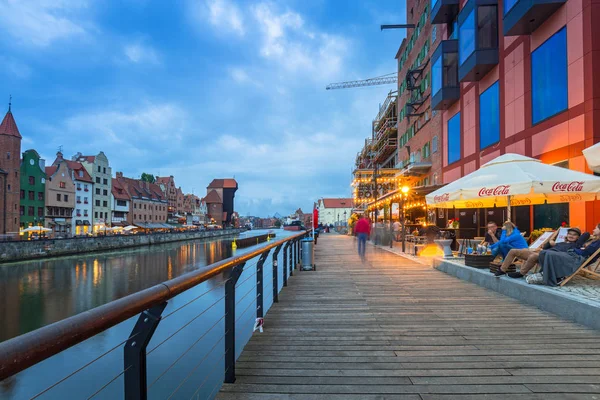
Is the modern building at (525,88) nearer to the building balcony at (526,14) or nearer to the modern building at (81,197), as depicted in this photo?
the building balcony at (526,14)

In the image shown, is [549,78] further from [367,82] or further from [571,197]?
[367,82]

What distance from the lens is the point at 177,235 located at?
65.2 meters

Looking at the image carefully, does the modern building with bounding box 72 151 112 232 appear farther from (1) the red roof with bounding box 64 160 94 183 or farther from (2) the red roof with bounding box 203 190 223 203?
(2) the red roof with bounding box 203 190 223 203

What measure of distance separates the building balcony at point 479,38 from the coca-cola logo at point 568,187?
10.2 meters

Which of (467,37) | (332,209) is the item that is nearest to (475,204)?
(467,37)

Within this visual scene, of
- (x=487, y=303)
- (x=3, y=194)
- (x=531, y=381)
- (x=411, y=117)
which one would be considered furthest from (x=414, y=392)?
(x=3, y=194)

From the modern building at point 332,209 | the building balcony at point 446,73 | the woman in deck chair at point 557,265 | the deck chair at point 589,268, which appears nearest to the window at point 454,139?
the building balcony at point 446,73

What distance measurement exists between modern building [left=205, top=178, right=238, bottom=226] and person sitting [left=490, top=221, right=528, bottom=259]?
111298 millimetres

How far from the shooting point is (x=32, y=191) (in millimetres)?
45750

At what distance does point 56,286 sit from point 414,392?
26.2 meters

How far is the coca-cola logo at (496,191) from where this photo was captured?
722 cm

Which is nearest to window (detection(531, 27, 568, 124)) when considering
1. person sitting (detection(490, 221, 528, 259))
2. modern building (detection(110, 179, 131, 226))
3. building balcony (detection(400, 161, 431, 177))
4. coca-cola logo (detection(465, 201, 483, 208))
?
coca-cola logo (detection(465, 201, 483, 208))

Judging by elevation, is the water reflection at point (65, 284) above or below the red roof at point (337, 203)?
below

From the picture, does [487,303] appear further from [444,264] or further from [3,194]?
[3,194]
